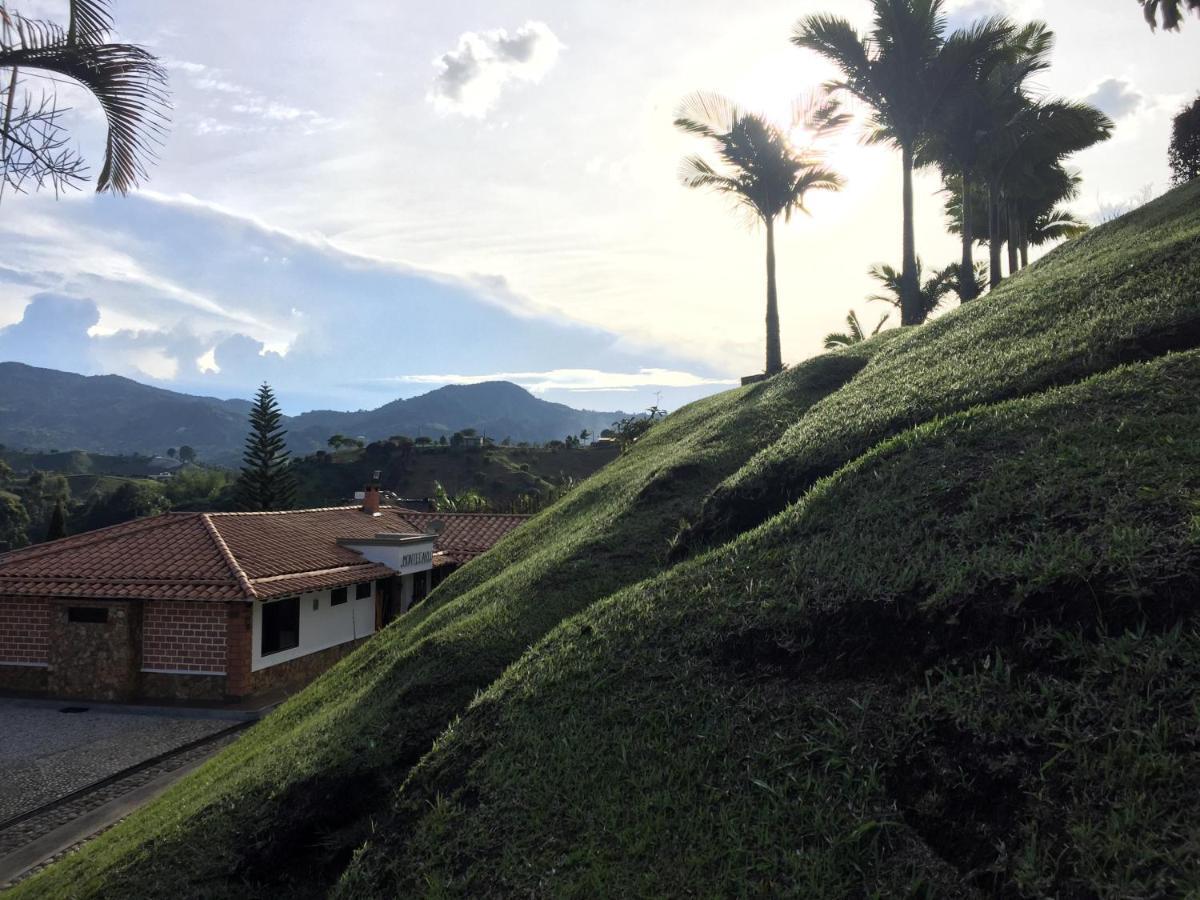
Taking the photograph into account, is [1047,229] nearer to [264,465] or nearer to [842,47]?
[842,47]

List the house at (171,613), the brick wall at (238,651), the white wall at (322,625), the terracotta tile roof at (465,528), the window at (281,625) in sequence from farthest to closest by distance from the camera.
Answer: the terracotta tile roof at (465,528), the window at (281,625), the white wall at (322,625), the house at (171,613), the brick wall at (238,651)

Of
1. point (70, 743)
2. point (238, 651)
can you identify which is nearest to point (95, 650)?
point (238, 651)

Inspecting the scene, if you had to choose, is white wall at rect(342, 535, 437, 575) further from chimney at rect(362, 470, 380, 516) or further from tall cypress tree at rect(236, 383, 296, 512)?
tall cypress tree at rect(236, 383, 296, 512)

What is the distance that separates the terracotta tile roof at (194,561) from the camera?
17.2 metres

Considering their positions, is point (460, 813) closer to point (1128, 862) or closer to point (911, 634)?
point (911, 634)

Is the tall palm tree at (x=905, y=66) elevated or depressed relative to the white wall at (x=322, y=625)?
elevated

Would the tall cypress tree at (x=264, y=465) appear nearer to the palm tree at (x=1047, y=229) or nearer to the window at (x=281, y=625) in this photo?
the window at (x=281, y=625)

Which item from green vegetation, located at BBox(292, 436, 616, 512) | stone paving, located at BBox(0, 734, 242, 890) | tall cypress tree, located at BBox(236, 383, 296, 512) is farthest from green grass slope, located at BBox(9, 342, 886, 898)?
green vegetation, located at BBox(292, 436, 616, 512)

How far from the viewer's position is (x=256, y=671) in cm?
1758

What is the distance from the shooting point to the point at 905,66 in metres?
21.2

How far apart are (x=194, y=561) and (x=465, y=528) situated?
12826mm

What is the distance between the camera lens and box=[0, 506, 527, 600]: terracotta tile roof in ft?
56.5

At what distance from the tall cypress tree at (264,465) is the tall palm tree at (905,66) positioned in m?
29.4

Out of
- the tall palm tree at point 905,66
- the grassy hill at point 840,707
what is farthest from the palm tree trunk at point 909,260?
the grassy hill at point 840,707
